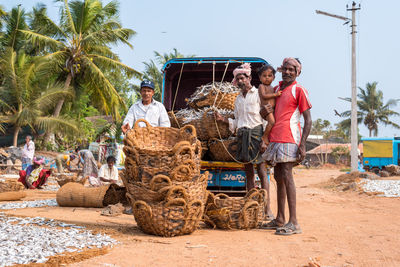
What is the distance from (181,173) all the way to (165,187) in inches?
10.0

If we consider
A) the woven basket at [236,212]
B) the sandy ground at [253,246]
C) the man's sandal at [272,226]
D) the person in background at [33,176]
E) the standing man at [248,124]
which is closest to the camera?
the sandy ground at [253,246]

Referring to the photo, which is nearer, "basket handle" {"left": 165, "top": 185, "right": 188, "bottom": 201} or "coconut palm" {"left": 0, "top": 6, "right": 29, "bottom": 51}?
"basket handle" {"left": 165, "top": 185, "right": 188, "bottom": 201}

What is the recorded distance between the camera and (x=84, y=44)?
2131 cm

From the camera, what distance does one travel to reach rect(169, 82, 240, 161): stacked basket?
6242mm

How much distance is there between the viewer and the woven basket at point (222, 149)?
6.07 meters

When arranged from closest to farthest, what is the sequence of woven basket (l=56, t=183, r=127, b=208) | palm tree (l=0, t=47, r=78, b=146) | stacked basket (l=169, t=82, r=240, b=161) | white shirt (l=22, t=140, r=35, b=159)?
stacked basket (l=169, t=82, r=240, b=161) → woven basket (l=56, t=183, r=127, b=208) → white shirt (l=22, t=140, r=35, b=159) → palm tree (l=0, t=47, r=78, b=146)

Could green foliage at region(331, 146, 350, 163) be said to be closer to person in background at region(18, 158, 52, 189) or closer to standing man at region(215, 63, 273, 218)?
person in background at region(18, 158, 52, 189)

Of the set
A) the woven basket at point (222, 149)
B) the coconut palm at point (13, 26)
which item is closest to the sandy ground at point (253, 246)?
the woven basket at point (222, 149)

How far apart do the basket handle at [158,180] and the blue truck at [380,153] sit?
19541mm

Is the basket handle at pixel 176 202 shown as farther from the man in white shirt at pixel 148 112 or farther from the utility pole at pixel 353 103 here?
the utility pole at pixel 353 103

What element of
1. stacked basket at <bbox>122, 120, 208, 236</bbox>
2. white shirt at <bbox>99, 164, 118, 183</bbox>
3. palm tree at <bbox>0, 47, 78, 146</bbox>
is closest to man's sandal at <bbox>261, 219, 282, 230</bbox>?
stacked basket at <bbox>122, 120, 208, 236</bbox>

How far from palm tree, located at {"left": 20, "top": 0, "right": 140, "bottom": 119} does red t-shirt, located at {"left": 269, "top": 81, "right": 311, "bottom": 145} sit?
17.8m

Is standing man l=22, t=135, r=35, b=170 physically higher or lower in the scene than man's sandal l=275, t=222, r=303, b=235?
higher

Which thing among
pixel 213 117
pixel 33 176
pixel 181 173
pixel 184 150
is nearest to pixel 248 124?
pixel 213 117
